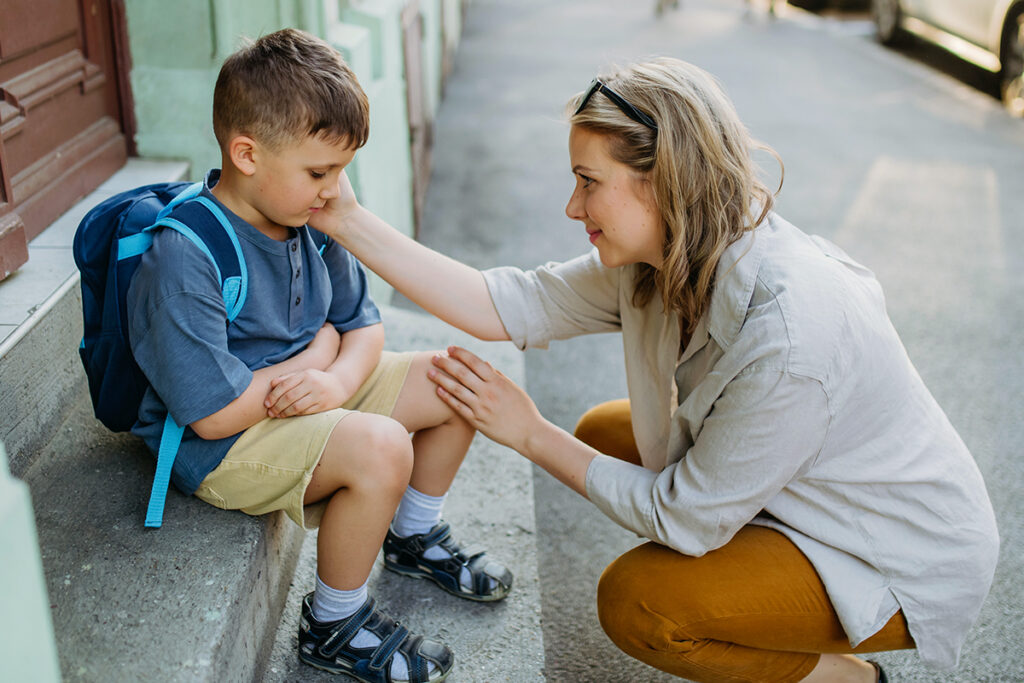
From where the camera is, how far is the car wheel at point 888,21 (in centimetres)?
978

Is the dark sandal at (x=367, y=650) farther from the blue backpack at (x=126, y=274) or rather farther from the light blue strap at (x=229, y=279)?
the light blue strap at (x=229, y=279)

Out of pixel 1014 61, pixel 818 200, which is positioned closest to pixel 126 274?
pixel 818 200

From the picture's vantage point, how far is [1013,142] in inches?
263

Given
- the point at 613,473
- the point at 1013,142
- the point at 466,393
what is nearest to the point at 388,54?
the point at 466,393

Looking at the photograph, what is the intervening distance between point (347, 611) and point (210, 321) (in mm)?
645

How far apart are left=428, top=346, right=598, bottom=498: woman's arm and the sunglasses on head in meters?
0.61

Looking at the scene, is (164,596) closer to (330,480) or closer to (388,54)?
(330,480)

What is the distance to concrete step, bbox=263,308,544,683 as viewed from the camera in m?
1.94

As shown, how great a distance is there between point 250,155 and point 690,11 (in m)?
11.5

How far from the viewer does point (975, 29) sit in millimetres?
7973

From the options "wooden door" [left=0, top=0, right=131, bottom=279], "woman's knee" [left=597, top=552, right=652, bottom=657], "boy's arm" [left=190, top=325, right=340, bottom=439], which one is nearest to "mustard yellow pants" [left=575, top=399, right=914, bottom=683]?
"woman's knee" [left=597, top=552, right=652, bottom=657]

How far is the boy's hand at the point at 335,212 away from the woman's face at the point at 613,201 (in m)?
0.49

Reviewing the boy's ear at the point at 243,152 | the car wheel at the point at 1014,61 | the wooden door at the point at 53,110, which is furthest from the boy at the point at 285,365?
the car wheel at the point at 1014,61

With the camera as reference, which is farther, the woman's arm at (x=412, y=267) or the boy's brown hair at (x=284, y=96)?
the woman's arm at (x=412, y=267)
